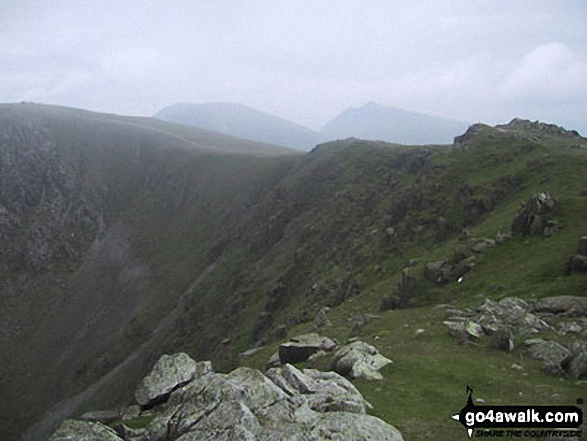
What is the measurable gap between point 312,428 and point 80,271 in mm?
158250

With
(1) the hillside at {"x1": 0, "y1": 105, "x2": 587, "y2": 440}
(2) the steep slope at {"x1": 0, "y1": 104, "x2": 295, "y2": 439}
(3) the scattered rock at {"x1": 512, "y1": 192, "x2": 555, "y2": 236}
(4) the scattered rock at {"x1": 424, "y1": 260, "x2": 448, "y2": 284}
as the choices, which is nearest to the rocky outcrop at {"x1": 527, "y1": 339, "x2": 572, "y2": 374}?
(1) the hillside at {"x1": 0, "y1": 105, "x2": 587, "y2": 440}

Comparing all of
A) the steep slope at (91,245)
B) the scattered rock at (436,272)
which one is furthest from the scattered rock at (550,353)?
the steep slope at (91,245)

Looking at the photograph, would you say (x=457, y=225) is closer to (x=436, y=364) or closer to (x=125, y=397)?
(x=436, y=364)

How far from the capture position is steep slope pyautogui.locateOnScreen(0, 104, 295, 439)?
121 meters

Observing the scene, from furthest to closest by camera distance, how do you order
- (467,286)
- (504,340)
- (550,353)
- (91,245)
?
1. (91,245)
2. (467,286)
3. (504,340)
4. (550,353)

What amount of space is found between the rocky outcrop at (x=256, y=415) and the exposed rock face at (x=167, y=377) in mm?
3348

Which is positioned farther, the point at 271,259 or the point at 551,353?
the point at 271,259

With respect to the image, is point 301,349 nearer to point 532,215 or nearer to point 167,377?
point 167,377

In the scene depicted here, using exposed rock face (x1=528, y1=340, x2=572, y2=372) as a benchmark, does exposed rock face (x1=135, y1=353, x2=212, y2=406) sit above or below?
below

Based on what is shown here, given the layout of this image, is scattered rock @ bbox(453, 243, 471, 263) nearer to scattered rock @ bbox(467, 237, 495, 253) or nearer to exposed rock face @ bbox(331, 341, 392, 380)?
scattered rock @ bbox(467, 237, 495, 253)

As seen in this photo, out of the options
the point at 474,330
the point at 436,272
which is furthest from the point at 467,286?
the point at 474,330

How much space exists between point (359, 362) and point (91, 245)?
159980mm

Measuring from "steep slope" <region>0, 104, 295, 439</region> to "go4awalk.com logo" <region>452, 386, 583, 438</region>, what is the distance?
11173 centimetres

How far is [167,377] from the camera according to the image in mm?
22938
